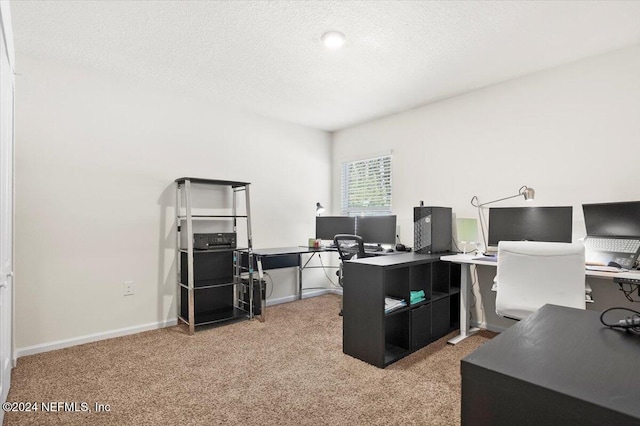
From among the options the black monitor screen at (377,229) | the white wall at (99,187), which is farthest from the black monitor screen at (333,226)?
the white wall at (99,187)

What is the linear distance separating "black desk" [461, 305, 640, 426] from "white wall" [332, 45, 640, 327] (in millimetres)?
2587

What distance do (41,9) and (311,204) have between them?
3471mm

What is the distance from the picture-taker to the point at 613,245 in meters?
2.54

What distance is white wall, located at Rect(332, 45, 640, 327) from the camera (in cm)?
271

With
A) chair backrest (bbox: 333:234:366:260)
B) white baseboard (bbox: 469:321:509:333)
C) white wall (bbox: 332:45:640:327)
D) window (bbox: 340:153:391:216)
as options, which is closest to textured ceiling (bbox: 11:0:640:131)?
white wall (bbox: 332:45:640:327)

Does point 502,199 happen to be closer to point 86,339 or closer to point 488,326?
point 488,326

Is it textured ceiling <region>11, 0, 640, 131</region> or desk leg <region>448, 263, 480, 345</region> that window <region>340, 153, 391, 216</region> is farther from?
desk leg <region>448, 263, 480, 345</region>

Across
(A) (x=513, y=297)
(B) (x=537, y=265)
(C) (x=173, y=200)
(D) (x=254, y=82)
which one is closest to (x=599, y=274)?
(B) (x=537, y=265)

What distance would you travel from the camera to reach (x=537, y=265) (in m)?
2.29

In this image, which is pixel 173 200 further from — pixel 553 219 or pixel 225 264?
pixel 553 219

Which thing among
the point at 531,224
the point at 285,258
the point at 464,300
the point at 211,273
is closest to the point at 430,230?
the point at 464,300

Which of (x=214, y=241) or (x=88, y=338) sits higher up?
(x=214, y=241)

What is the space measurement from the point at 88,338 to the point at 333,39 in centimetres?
339

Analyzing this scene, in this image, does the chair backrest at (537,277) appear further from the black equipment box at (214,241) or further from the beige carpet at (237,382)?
the black equipment box at (214,241)
